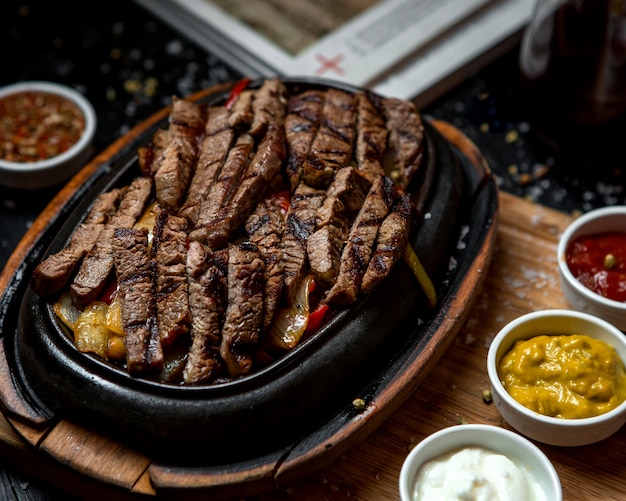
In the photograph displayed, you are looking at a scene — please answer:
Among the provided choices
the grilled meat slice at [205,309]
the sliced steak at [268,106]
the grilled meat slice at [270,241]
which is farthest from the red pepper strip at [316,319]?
the sliced steak at [268,106]

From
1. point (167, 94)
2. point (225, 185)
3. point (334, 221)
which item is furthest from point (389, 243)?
point (167, 94)

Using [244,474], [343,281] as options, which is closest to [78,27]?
[343,281]

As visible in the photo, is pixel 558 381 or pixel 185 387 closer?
pixel 185 387

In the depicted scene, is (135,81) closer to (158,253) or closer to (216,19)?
(216,19)

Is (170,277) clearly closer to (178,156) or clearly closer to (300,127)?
(178,156)

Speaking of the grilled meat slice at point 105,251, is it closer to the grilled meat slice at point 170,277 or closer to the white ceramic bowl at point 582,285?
the grilled meat slice at point 170,277

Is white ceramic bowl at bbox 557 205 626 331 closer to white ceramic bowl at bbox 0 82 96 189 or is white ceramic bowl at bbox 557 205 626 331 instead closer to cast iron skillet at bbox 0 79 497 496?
cast iron skillet at bbox 0 79 497 496

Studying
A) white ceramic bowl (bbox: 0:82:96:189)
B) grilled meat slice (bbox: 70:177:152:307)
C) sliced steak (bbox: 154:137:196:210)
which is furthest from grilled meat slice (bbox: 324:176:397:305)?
white ceramic bowl (bbox: 0:82:96:189)
